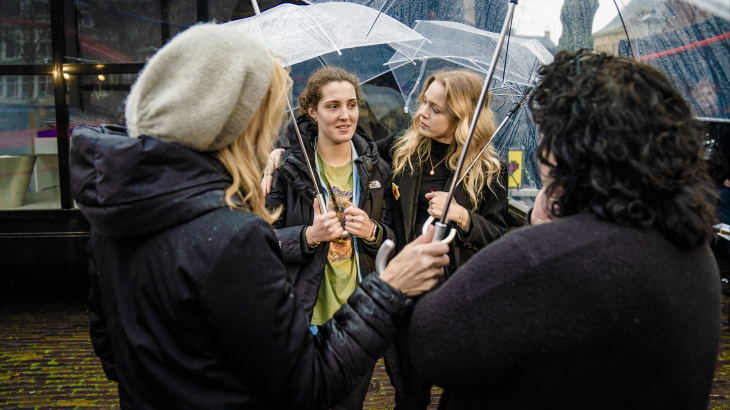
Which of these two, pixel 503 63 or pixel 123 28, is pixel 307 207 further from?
pixel 123 28

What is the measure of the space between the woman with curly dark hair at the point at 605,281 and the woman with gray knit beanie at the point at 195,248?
36cm

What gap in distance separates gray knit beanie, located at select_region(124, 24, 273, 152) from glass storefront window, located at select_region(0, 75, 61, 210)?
5.08 meters

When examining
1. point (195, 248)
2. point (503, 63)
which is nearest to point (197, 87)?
point (195, 248)

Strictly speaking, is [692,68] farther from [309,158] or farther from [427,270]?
[309,158]

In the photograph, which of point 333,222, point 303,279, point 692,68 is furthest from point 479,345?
point 303,279

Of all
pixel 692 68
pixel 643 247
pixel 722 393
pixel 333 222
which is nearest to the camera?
pixel 643 247

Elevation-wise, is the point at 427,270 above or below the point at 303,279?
above

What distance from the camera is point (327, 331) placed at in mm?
1331

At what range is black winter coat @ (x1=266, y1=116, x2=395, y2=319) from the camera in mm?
2434

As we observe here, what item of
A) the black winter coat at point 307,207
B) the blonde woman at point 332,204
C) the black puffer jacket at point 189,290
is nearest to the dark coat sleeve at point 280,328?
the black puffer jacket at point 189,290

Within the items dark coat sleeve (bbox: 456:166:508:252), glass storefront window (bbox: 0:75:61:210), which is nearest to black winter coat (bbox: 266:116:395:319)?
dark coat sleeve (bbox: 456:166:508:252)

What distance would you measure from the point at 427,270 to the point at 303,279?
47.8 inches

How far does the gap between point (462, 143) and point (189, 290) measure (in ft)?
6.14

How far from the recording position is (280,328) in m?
1.16
